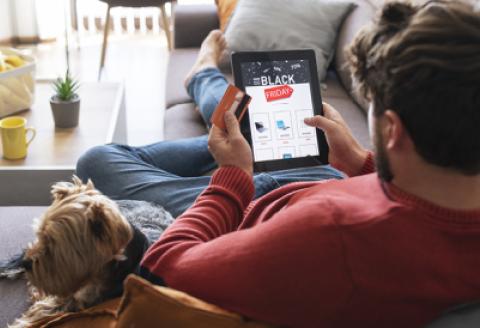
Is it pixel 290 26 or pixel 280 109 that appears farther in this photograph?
pixel 290 26

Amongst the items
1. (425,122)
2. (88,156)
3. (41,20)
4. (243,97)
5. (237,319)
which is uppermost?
(425,122)

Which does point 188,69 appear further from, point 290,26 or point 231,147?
point 231,147

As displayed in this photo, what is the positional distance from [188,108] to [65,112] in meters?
0.48

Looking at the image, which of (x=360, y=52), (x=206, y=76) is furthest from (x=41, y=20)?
(x=360, y=52)

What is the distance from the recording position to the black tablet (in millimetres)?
1458

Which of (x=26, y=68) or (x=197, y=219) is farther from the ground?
(x=197, y=219)

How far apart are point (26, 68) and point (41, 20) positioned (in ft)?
7.21

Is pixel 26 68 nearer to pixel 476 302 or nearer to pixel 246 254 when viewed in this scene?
pixel 246 254

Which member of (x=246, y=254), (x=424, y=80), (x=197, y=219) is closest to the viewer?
(x=424, y=80)

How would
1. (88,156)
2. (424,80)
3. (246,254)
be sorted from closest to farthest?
(424,80) < (246,254) < (88,156)

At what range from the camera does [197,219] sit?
1023 mm

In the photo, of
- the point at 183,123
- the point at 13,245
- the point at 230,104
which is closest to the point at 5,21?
the point at 183,123

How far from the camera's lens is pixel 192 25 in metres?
2.95

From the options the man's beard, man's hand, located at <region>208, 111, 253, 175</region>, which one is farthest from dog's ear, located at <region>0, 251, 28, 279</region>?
the man's beard
